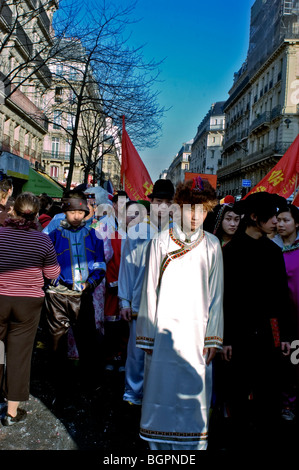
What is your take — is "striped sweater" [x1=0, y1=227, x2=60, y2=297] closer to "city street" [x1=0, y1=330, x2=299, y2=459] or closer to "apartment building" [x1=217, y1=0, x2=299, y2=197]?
"city street" [x1=0, y1=330, x2=299, y2=459]

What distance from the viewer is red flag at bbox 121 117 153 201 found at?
233 inches

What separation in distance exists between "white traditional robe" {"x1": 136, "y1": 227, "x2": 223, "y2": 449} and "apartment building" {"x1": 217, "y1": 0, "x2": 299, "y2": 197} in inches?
Result: 954

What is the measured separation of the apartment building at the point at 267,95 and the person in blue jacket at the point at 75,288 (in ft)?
76.0

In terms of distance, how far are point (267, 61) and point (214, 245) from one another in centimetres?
4600

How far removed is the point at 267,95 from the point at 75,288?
46.8m

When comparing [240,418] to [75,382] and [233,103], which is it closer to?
[75,382]

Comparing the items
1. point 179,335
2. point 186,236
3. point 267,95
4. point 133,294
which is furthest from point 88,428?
point 267,95

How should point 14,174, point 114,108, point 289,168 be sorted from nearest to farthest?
point 289,168 → point 114,108 → point 14,174

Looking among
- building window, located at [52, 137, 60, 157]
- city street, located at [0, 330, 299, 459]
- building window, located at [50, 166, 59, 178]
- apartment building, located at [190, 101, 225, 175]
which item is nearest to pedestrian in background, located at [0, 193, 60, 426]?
city street, located at [0, 330, 299, 459]

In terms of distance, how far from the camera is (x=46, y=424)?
342cm

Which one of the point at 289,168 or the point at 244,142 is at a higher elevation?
the point at 244,142

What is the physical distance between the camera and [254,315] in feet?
10.5

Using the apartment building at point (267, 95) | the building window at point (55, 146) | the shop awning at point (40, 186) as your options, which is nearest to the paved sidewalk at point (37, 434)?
the shop awning at point (40, 186)

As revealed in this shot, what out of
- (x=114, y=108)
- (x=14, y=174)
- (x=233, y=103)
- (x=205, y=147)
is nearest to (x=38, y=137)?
(x=14, y=174)
